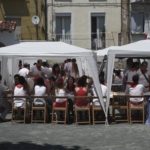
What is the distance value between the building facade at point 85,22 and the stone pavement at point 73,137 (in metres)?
21.5

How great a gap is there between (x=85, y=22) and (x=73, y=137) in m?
24.4

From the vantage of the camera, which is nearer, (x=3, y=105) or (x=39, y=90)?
(x=39, y=90)

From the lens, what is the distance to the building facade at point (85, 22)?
3797 cm

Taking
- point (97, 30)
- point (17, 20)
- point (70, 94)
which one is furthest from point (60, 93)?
point (97, 30)

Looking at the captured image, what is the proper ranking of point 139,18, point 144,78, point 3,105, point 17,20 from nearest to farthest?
point 3,105, point 144,78, point 17,20, point 139,18

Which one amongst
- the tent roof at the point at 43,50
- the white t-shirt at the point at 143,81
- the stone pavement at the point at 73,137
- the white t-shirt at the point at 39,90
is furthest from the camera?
the white t-shirt at the point at 143,81

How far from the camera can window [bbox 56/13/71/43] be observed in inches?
1503

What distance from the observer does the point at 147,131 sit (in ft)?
49.7

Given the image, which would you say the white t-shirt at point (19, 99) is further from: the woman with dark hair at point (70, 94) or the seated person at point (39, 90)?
the woman with dark hair at point (70, 94)

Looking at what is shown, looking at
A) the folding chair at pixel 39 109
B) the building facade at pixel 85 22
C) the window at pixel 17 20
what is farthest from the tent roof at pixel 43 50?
the building facade at pixel 85 22

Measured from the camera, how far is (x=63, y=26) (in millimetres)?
38344

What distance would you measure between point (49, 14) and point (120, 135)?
24.1m

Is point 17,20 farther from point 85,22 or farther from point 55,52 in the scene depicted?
point 55,52

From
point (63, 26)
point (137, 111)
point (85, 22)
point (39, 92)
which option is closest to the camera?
point (39, 92)
